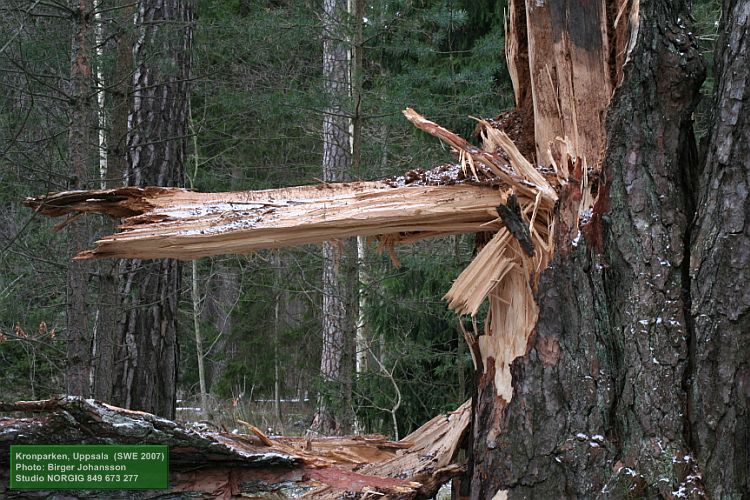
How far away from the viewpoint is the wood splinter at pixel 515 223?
10.6 ft

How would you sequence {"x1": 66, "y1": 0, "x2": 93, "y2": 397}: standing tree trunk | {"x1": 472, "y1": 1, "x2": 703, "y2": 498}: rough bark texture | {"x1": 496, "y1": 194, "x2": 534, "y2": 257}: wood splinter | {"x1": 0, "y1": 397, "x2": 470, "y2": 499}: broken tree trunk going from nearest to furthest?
{"x1": 472, "y1": 1, "x2": 703, "y2": 498}: rough bark texture → {"x1": 496, "y1": 194, "x2": 534, "y2": 257}: wood splinter → {"x1": 0, "y1": 397, "x2": 470, "y2": 499}: broken tree trunk → {"x1": 66, "y1": 0, "x2": 93, "y2": 397}: standing tree trunk

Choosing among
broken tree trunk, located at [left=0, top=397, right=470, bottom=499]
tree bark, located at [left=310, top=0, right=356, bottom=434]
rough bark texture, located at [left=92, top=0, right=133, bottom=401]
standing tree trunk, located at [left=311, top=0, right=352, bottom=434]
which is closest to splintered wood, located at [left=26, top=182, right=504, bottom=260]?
tree bark, located at [left=310, top=0, right=356, bottom=434]

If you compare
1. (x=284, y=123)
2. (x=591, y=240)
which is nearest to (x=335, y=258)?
(x=284, y=123)

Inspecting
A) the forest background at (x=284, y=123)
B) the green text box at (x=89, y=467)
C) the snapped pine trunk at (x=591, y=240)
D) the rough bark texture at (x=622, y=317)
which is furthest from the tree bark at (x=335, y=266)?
the green text box at (x=89, y=467)

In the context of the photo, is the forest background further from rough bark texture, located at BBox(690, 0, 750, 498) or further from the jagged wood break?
rough bark texture, located at BBox(690, 0, 750, 498)

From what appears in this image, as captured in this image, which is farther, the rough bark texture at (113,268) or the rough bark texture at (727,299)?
the rough bark texture at (113,268)

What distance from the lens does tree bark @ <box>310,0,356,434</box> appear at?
650 centimetres

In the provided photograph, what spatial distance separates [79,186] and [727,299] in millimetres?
3687

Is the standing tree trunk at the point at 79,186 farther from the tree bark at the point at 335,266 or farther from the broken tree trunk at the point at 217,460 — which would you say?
the tree bark at the point at 335,266

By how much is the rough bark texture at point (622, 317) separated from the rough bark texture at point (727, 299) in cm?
7

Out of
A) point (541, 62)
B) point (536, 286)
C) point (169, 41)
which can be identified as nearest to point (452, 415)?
point (536, 286)

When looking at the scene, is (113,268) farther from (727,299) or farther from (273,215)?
(727,299)

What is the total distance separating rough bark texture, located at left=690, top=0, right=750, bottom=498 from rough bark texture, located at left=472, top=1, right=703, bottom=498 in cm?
7

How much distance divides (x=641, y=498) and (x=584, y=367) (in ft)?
1.81
